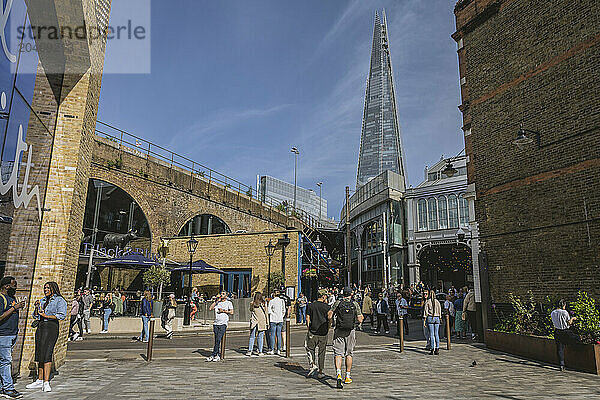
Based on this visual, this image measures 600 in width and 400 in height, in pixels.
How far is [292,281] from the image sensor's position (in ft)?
79.9

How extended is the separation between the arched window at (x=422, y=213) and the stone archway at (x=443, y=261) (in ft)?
5.22

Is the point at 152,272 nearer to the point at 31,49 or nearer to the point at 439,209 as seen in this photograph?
the point at 31,49

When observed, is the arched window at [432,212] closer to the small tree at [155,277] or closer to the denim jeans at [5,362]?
the small tree at [155,277]

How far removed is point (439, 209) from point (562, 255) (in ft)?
77.3

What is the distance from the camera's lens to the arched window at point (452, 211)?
3391 centimetres

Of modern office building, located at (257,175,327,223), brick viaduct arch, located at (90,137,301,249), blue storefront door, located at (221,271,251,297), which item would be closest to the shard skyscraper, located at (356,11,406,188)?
modern office building, located at (257,175,327,223)

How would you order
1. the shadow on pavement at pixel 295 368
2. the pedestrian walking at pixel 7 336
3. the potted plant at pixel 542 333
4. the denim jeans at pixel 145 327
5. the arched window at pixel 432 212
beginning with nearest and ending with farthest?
the pedestrian walking at pixel 7 336 < the shadow on pavement at pixel 295 368 < the potted plant at pixel 542 333 < the denim jeans at pixel 145 327 < the arched window at pixel 432 212

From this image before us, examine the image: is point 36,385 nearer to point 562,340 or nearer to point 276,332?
point 276,332

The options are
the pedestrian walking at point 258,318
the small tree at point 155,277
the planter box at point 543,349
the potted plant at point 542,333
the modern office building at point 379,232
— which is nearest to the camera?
the planter box at point 543,349

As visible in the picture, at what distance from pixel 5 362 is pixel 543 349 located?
37.0 feet

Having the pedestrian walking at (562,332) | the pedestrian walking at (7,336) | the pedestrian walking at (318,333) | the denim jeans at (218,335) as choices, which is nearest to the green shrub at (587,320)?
the pedestrian walking at (562,332)

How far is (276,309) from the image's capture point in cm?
1159

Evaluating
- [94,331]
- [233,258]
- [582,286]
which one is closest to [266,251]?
[233,258]

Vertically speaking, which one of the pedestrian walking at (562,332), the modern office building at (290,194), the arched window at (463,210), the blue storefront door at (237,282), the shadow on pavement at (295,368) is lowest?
the shadow on pavement at (295,368)
